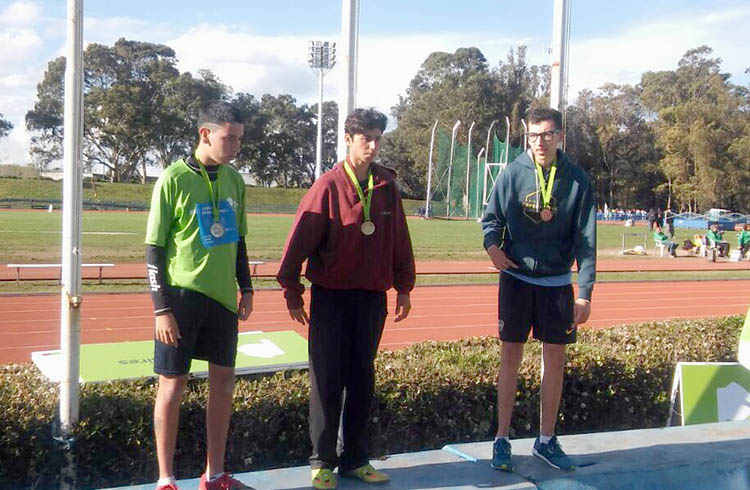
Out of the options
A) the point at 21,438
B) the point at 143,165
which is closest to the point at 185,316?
the point at 21,438

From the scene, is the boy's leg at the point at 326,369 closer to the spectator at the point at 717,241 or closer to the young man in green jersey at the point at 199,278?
the young man in green jersey at the point at 199,278

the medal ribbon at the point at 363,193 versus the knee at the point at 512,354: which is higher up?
the medal ribbon at the point at 363,193

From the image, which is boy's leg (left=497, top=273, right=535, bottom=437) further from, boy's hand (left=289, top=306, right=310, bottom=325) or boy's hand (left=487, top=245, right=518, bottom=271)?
boy's hand (left=289, top=306, right=310, bottom=325)

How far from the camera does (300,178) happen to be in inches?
2517

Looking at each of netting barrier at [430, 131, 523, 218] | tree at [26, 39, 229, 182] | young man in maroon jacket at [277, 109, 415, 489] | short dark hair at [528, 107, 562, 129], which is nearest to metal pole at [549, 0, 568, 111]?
short dark hair at [528, 107, 562, 129]

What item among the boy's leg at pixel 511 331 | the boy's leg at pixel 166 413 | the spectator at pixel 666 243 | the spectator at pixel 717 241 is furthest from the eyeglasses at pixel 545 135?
the spectator at pixel 666 243

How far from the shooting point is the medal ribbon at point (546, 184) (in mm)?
3523

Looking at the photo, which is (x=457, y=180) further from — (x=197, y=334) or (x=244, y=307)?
(x=197, y=334)

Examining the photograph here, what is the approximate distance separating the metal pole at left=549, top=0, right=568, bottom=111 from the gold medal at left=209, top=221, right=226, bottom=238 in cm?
243

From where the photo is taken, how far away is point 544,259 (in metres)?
3.53

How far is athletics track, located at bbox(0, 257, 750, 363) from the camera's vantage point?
836cm

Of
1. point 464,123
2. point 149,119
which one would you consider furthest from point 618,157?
point 149,119

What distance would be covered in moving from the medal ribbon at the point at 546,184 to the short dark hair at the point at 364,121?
0.83 m

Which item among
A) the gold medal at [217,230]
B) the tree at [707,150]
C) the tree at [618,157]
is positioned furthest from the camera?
the tree at [618,157]
